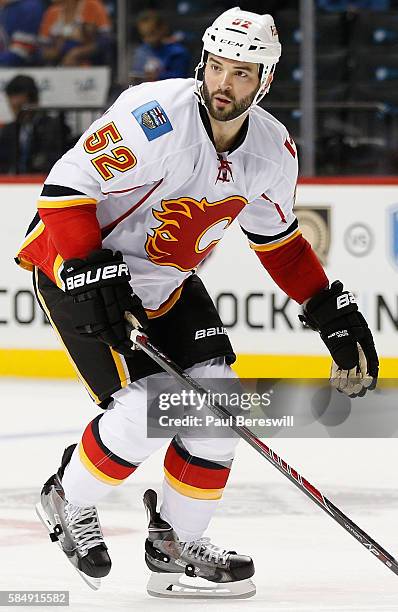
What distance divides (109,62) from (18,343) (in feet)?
5.15

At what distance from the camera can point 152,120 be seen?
255 cm

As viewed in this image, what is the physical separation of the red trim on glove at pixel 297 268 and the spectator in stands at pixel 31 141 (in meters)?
3.00

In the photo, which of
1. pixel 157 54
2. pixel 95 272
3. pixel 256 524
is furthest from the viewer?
pixel 157 54

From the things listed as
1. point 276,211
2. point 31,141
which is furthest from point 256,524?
point 31,141

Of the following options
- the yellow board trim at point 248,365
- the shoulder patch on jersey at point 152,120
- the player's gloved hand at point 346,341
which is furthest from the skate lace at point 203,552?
the yellow board trim at point 248,365

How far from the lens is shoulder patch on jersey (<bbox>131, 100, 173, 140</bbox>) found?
254cm

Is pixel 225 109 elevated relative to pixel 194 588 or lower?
elevated

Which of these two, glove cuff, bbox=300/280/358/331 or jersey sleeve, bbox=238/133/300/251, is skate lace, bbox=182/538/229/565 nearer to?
glove cuff, bbox=300/280/358/331

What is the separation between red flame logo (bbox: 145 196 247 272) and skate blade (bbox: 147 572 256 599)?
Result: 2.18 feet

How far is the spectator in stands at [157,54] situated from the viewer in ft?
20.0

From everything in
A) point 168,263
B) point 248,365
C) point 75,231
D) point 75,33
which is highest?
point 75,231

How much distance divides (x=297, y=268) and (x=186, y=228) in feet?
1.23

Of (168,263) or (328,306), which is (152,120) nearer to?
(168,263)

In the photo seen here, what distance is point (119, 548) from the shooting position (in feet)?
9.89
